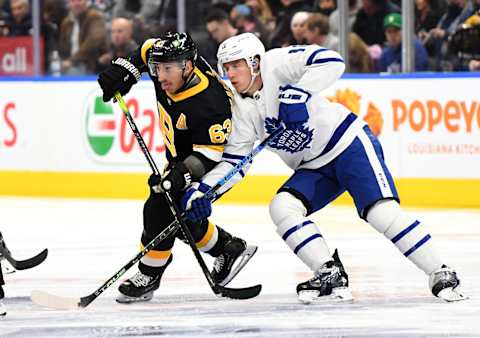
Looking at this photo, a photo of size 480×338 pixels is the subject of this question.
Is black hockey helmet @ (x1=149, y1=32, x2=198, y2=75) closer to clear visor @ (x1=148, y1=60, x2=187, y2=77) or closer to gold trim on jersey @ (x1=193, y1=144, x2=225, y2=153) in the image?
clear visor @ (x1=148, y1=60, x2=187, y2=77)

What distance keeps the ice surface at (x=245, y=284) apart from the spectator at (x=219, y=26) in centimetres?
167

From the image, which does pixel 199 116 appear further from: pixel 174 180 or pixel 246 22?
pixel 246 22

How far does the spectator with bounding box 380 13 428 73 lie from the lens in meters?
9.27

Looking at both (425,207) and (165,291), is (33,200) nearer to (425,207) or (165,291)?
(425,207)

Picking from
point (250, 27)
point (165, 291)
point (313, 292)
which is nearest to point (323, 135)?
point (313, 292)

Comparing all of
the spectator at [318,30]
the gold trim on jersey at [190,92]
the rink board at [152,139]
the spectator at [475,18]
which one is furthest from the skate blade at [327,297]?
the spectator at [318,30]

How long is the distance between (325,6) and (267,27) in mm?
442

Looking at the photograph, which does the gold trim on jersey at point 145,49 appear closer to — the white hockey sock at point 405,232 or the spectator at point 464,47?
the white hockey sock at point 405,232

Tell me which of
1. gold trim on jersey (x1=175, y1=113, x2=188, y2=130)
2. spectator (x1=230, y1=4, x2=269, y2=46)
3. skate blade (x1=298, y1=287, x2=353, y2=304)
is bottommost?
skate blade (x1=298, y1=287, x2=353, y2=304)

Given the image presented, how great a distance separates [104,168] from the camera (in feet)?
32.2

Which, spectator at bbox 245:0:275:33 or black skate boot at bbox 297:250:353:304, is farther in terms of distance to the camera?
spectator at bbox 245:0:275:33

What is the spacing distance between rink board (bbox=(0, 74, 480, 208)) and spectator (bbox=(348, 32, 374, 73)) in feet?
1.24

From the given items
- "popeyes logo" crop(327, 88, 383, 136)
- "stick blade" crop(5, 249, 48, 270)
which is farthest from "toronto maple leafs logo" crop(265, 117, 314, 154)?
"popeyes logo" crop(327, 88, 383, 136)

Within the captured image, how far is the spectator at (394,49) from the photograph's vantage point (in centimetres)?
927
